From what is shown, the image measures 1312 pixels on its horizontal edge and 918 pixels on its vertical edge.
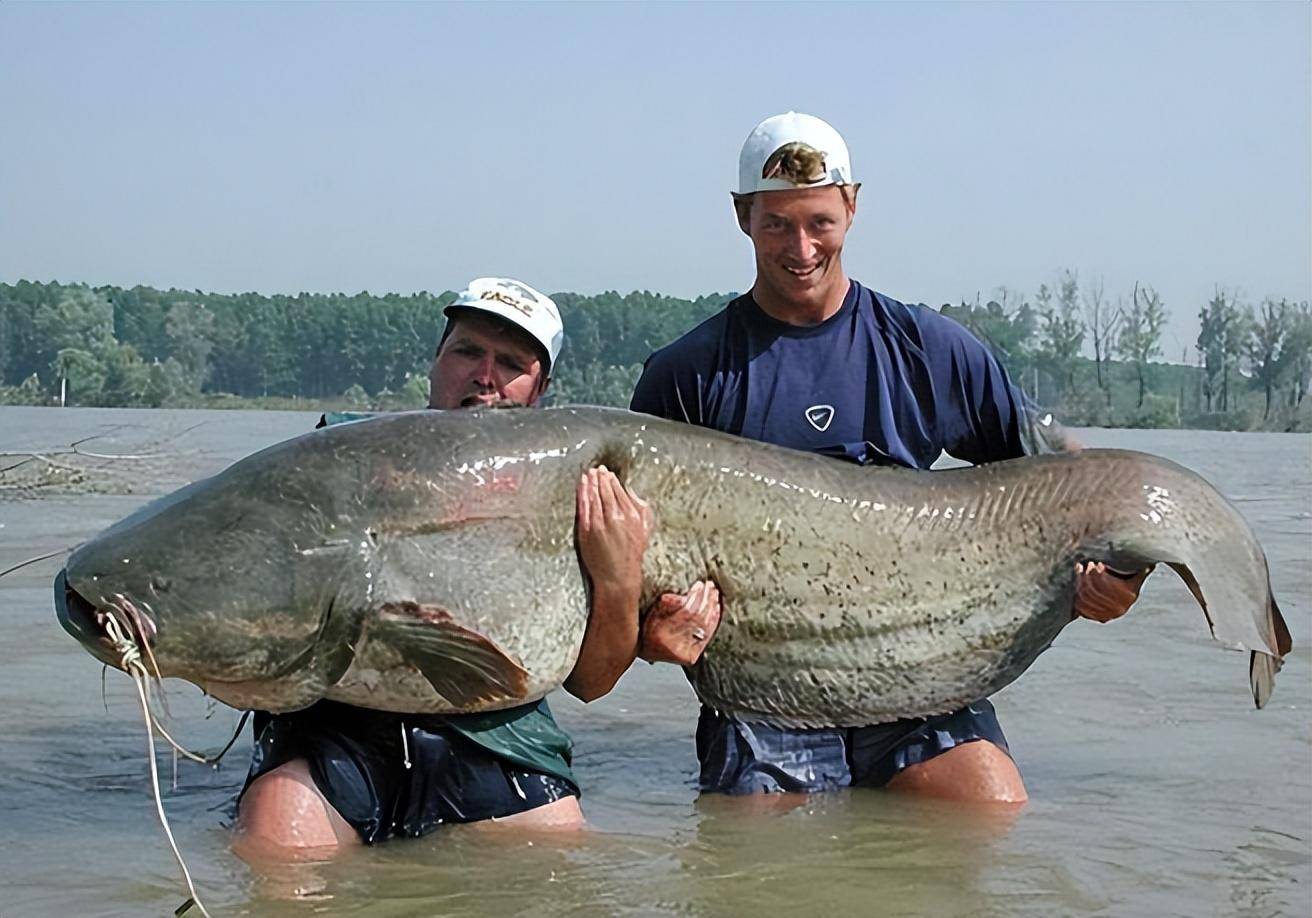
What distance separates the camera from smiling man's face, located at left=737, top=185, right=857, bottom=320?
4.52m

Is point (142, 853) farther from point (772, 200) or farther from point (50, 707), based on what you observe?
point (772, 200)

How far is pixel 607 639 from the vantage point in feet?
13.5

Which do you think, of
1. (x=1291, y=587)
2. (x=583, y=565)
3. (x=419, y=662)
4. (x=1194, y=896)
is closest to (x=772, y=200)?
(x=583, y=565)

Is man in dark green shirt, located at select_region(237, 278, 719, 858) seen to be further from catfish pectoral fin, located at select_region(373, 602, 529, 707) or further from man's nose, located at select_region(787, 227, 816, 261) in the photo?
man's nose, located at select_region(787, 227, 816, 261)

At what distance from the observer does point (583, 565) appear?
406 cm

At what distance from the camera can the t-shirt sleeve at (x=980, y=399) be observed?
183 inches

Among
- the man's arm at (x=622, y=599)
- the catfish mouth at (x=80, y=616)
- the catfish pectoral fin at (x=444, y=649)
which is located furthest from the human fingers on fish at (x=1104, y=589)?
the catfish mouth at (x=80, y=616)

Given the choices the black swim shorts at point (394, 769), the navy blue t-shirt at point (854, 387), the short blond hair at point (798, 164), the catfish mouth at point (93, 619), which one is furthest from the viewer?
the navy blue t-shirt at point (854, 387)

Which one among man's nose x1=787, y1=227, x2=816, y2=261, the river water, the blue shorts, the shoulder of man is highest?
man's nose x1=787, y1=227, x2=816, y2=261

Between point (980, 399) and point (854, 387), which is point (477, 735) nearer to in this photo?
point (854, 387)

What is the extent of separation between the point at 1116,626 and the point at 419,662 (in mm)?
5729

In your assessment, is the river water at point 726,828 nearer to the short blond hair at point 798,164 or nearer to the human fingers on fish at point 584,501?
the human fingers on fish at point 584,501

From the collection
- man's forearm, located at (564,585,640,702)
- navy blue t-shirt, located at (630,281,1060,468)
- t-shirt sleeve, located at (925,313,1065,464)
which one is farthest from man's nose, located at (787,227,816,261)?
man's forearm, located at (564,585,640,702)

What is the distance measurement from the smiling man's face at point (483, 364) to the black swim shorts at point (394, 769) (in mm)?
986
